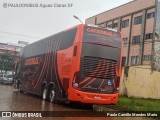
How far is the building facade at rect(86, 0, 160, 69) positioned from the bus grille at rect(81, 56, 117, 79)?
79.8ft

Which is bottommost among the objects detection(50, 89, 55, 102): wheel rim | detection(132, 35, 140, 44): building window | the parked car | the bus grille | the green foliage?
detection(50, 89, 55, 102): wheel rim

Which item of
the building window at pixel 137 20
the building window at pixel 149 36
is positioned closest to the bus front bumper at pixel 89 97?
the building window at pixel 149 36

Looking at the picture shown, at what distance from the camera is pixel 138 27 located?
48031 millimetres

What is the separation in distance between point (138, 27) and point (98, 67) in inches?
1345

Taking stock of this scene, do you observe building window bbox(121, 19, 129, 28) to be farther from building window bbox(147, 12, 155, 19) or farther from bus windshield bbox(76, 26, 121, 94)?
bus windshield bbox(76, 26, 121, 94)

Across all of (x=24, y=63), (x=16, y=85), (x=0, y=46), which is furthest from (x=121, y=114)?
Answer: (x=0, y=46)

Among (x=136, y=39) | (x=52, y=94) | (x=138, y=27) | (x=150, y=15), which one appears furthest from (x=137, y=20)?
(x=52, y=94)

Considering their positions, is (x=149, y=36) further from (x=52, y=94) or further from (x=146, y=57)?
(x=52, y=94)

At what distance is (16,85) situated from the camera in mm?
26891

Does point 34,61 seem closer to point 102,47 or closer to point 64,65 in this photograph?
point 64,65

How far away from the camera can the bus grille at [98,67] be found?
15.0 meters

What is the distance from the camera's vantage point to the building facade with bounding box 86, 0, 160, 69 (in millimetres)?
43625

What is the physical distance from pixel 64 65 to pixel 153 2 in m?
32.0

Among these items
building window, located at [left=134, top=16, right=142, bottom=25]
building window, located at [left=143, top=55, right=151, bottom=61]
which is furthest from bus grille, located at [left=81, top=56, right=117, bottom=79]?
building window, located at [left=134, top=16, right=142, bottom=25]
